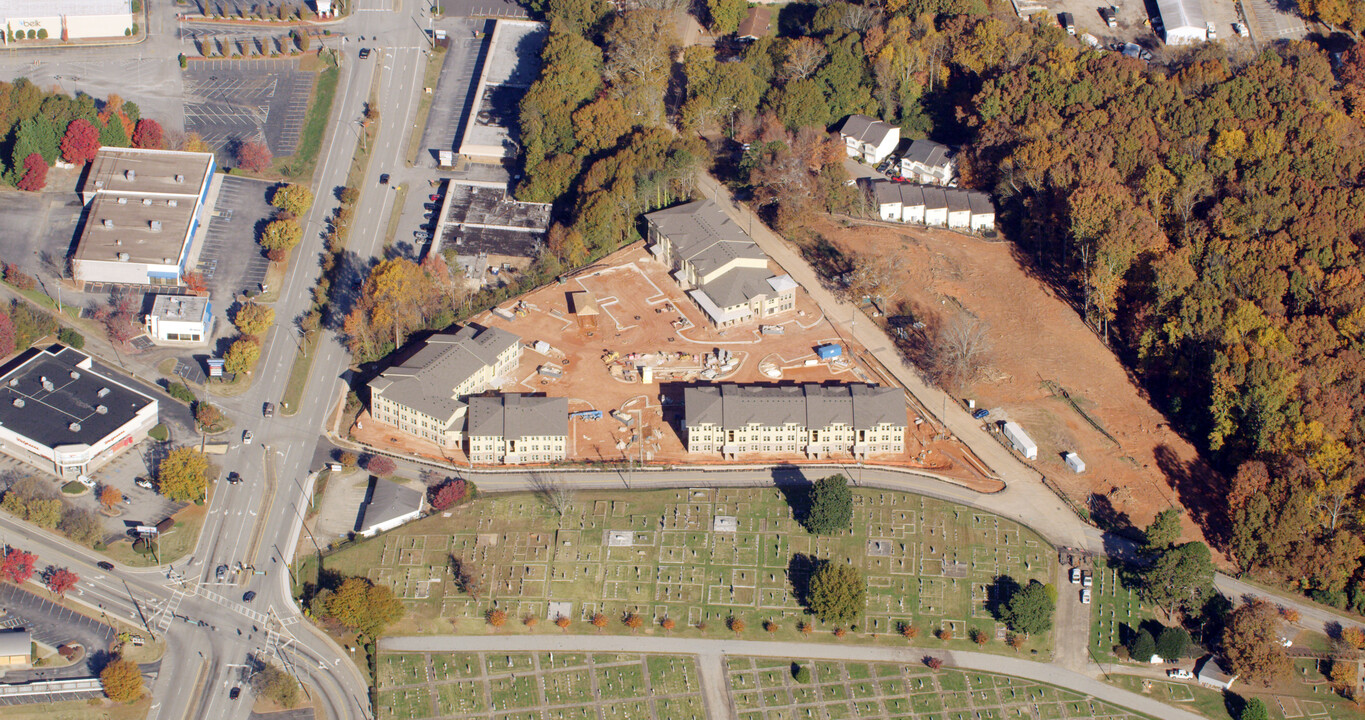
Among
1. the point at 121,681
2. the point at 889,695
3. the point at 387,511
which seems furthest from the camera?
the point at 387,511

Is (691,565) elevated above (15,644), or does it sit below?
above

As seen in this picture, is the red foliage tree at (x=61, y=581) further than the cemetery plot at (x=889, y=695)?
→ Yes

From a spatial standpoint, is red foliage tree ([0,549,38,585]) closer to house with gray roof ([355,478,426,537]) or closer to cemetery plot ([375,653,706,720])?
house with gray roof ([355,478,426,537])

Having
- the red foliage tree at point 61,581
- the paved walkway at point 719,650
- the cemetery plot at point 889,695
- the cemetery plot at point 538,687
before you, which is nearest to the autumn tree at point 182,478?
the red foliage tree at point 61,581

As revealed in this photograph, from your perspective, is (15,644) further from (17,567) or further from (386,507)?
(386,507)

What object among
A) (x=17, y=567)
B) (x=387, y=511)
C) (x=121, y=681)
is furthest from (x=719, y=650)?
(x=17, y=567)

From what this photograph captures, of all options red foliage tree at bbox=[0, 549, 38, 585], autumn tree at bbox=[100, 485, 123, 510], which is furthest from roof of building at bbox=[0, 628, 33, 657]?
autumn tree at bbox=[100, 485, 123, 510]

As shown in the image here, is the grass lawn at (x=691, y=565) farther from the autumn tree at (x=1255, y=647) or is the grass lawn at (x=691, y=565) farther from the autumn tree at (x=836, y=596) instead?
the autumn tree at (x=1255, y=647)
